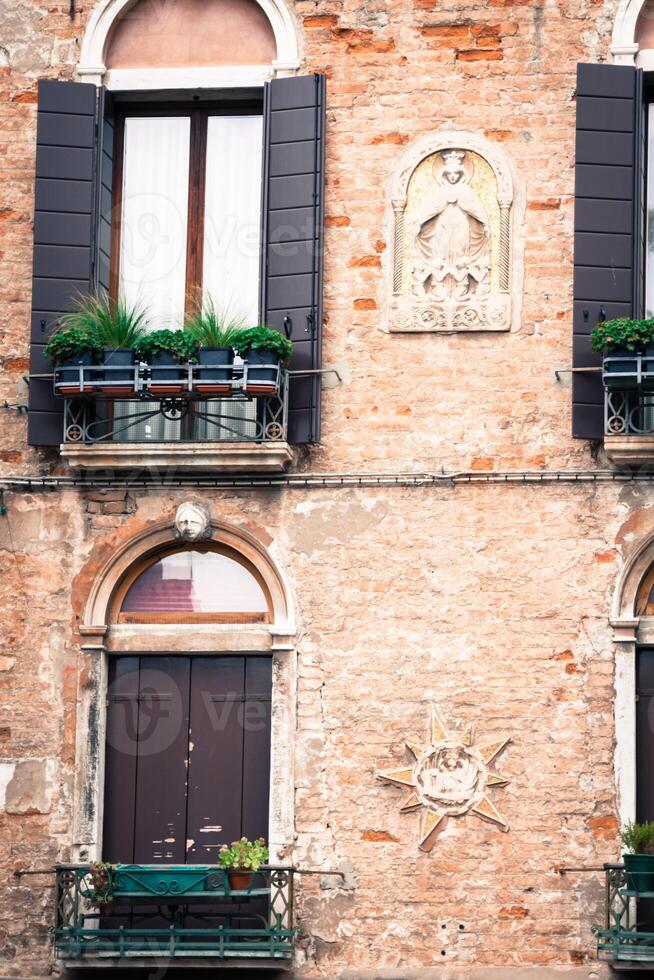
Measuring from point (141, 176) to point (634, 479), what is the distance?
14.2 feet

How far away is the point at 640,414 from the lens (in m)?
15.5

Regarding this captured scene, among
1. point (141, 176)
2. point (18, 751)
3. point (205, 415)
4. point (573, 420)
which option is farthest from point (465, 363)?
point (18, 751)

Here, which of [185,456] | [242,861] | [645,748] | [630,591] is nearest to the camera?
[242,861]

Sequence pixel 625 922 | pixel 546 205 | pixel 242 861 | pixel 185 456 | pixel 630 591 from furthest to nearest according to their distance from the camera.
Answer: pixel 546 205, pixel 185 456, pixel 630 591, pixel 242 861, pixel 625 922

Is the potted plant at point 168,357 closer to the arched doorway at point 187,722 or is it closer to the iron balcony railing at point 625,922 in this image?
the arched doorway at point 187,722

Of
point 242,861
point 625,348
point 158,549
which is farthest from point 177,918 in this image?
point 625,348

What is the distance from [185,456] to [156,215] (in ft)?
6.79

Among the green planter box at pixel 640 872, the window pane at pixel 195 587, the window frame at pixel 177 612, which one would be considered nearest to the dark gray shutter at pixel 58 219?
the window frame at pixel 177 612

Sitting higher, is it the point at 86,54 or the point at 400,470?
the point at 86,54

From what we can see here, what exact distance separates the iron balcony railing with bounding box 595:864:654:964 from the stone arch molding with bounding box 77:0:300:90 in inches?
246

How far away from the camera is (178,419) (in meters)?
15.7

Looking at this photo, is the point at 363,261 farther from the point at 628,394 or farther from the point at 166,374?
the point at 628,394

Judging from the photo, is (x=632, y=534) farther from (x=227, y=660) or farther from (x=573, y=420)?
(x=227, y=660)

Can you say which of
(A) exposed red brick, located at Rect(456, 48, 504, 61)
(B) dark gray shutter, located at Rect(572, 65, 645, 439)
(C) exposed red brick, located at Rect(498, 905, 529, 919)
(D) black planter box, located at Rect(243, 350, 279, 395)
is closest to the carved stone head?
(D) black planter box, located at Rect(243, 350, 279, 395)
